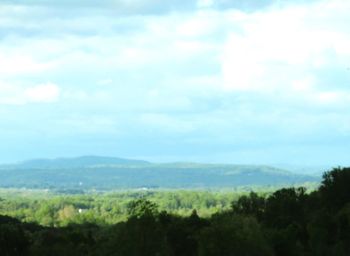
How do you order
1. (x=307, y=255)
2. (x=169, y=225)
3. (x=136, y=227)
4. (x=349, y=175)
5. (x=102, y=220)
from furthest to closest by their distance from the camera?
(x=102, y=220), (x=349, y=175), (x=169, y=225), (x=307, y=255), (x=136, y=227)

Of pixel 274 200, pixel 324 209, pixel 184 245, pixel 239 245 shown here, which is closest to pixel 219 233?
pixel 239 245

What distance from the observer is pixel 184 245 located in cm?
7612

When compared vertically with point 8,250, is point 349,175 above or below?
above

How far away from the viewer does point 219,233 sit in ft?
206

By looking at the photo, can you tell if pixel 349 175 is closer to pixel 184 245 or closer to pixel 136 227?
pixel 184 245

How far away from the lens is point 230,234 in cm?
6338

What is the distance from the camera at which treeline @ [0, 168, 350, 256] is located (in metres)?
60.9

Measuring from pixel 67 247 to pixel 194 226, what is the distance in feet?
58.8

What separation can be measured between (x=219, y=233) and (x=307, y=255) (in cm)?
889

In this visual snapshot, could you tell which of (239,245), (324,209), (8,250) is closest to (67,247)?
(8,250)

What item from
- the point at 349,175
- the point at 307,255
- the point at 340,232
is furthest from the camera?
the point at 349,175

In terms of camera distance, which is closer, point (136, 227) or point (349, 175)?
point (136, 227)

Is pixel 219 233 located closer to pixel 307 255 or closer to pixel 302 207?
pixel 307 255

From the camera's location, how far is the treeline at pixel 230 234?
60.9 m
